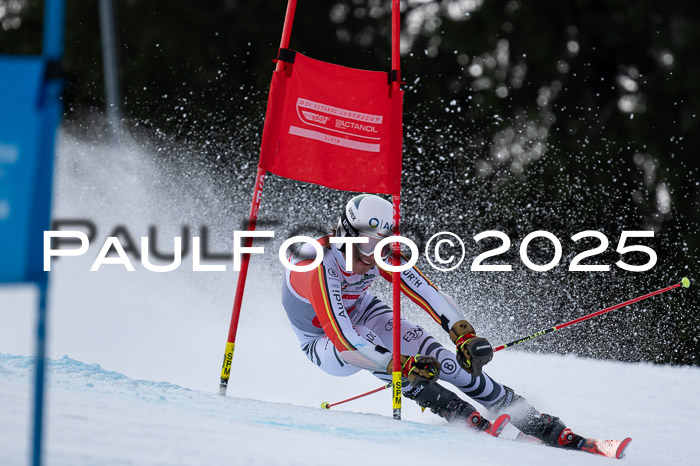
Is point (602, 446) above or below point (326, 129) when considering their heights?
below

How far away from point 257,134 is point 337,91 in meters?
8.48

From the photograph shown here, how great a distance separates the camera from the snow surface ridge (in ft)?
9.00

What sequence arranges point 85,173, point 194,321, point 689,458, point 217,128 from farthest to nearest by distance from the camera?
point 217,128
point 85,173
point 194,321
point 689,458

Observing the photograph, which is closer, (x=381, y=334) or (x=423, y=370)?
(x=423, y=370)

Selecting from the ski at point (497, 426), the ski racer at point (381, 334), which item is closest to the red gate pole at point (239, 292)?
the ski racer at point (381, 334)

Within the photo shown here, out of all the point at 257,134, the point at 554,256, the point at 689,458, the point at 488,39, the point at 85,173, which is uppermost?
the point at 488,39

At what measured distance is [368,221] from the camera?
4629 millimetres

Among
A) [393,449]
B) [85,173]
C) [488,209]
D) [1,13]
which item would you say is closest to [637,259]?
[488,209]

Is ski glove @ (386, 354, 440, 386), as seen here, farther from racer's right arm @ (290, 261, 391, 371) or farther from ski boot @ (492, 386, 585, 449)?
ski boot @ (492, 386, 585, 449)

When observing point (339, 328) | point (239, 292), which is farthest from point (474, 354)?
point (239, 292)

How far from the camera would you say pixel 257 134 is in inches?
520

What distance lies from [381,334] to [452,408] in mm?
784

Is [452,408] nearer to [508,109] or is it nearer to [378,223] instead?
[378,223]

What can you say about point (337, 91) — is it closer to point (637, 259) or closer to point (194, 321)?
point (194, 321)
